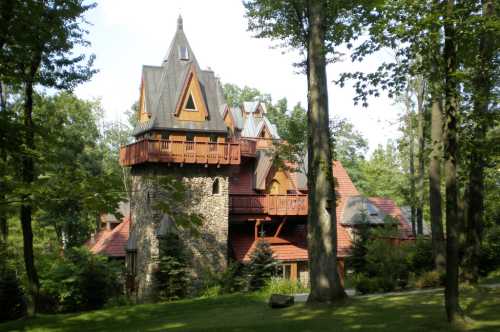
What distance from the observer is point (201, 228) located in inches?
1109

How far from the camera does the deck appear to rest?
27.5m

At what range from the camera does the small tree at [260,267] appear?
86.8 feet

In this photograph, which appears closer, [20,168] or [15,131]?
[15,131]

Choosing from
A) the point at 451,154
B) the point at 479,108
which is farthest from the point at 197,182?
the point at 451,154

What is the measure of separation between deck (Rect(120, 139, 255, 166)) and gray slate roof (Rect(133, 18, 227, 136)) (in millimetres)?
1053

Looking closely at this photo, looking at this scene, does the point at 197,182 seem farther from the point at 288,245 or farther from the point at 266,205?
the point at 288,245

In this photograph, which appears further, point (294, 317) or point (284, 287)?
point (284, 287)

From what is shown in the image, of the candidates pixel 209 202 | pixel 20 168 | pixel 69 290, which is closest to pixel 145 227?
pixel 209 202

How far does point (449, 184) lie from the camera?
10219 mm

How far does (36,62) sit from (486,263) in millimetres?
18046

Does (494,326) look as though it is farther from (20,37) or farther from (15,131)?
(20,37)

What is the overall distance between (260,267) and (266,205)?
16.8 feet

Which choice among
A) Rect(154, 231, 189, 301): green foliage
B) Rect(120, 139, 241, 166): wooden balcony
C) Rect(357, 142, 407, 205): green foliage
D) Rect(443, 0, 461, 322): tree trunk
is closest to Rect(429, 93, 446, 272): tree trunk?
Rect(443, 0, 461, 322): tree trunk

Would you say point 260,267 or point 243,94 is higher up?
point 243,94
